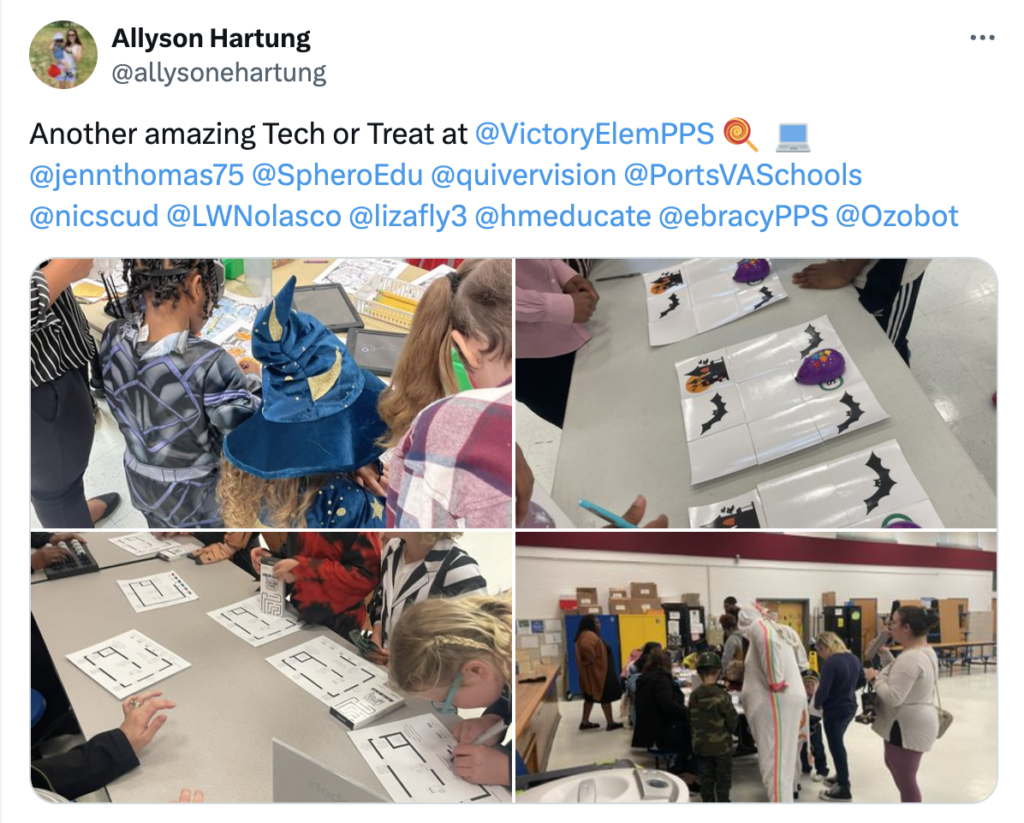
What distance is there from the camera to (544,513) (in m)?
2.69

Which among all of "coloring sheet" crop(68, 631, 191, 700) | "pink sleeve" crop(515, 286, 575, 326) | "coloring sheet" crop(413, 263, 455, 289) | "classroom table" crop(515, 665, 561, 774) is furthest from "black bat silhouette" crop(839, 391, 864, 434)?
"coloring sheet" crop(68, 631, 191, 700)

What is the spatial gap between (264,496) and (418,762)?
2.49 ft

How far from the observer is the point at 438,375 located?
2.70 meters

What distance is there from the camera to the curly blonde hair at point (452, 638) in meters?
2.70

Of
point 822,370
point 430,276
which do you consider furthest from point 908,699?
point 430,276

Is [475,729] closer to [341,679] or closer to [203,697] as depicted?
[341,679]

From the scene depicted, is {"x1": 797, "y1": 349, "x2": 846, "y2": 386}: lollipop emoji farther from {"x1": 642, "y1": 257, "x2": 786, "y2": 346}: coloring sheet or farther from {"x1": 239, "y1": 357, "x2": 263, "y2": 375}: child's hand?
{"x1": 239, "y1": 357, "x2": 263, "y2": 375}: child's hand

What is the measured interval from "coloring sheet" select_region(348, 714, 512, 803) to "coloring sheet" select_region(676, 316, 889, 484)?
0.91m

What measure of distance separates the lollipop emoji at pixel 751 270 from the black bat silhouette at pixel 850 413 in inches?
14.3

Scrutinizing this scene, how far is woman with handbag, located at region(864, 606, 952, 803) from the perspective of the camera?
→ 8.77 feet
